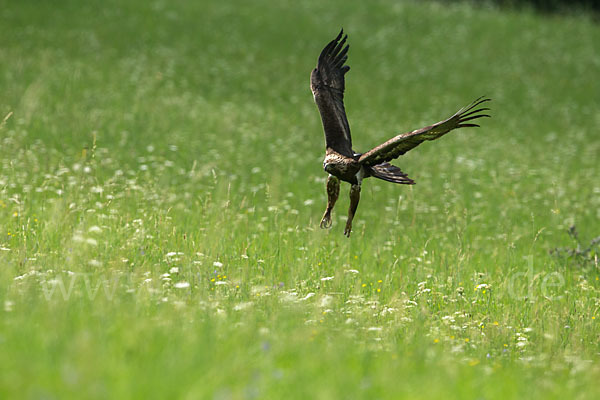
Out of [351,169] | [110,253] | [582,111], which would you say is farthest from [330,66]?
[582,111]

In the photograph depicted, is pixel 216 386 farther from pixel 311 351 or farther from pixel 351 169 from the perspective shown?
pixel 351 169

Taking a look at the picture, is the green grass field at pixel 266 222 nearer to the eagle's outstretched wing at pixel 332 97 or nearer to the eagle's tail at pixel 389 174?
the eagle's tail at pixel 389 174

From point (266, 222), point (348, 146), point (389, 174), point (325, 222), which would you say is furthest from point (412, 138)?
point (266, 222)

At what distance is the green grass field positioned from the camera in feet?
11.9

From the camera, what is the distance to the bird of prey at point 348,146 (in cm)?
463

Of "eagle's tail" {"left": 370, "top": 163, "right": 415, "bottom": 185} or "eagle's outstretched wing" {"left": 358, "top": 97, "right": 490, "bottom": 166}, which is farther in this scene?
"eagle's tail" {"left": 370, "top": 163, "right": 415, "bottom": 185}

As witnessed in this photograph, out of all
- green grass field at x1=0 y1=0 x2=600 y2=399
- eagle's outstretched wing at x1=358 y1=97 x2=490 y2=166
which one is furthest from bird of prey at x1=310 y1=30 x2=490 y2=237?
green grass field at x1=0 y1=0 x2=600 y2=399

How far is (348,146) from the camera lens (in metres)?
5.29

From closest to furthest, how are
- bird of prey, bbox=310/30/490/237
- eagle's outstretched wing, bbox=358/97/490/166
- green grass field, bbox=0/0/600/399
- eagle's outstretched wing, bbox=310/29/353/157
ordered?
green grass field, bbox=0/0/600/399 → eagle's outstretched wing, bbox=358/97/490/166 → bird of prey, bbox=310/30/490/237 → eagle's outstretched wing, bbox=310/29/353/157

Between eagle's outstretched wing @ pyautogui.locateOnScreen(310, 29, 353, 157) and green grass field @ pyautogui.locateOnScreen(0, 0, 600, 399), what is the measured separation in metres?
1.23

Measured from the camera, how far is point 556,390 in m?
3.88

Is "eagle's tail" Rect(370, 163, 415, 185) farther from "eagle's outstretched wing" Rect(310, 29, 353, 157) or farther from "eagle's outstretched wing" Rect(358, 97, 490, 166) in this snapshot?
"eagle's outstretched wing" Rect(310, 29, 353, 157)

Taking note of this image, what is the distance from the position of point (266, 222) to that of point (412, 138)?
4341mm

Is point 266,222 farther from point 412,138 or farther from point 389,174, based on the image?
point 412,138
